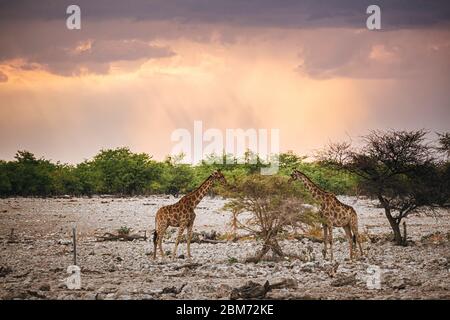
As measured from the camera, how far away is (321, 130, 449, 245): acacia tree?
89.3ft

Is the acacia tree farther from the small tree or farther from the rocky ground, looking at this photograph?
the small tree

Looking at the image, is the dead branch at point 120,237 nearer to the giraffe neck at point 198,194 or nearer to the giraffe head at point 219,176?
the giraffe neck at point 198,194

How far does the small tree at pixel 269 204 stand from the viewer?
71.4 ft

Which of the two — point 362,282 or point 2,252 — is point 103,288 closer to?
point 362,282

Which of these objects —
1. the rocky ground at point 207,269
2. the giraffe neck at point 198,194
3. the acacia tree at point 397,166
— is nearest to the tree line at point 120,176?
the rocky ground at point 207,269

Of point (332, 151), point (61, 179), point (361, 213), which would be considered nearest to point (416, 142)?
point (332, 151)

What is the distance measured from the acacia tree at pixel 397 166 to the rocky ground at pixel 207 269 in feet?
5.11

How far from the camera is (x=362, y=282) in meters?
18.0

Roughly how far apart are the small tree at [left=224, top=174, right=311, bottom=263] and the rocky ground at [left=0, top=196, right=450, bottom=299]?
31.1 inches

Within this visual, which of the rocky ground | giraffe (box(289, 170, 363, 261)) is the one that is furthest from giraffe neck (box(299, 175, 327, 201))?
the rocky ground

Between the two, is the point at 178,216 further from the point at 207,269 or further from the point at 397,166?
the point at 397,166

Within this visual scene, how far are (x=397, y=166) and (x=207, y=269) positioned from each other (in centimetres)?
1001
